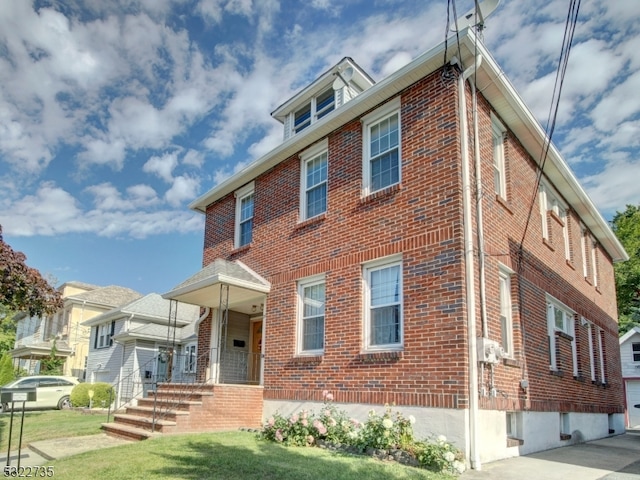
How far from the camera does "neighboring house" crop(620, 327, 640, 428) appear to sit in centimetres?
2520

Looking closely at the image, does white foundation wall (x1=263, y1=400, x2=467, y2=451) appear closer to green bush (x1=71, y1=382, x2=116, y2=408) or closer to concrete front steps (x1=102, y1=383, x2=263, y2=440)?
concrete front steps (x1=102, y1=383, x2=263, y2=440)

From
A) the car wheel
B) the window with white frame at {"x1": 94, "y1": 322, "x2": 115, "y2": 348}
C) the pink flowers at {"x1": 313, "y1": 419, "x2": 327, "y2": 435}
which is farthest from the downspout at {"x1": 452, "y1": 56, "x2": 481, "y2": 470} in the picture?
the window with white frame at {"x1": 94, "y1": 322, "x2": 115, "y2": 348}

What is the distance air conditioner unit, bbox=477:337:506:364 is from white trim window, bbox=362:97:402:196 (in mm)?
3412

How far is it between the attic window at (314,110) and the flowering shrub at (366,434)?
24.4 ft

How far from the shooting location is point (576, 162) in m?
13.5

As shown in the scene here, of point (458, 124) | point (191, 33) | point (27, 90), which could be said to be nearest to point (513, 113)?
point (458, 124)

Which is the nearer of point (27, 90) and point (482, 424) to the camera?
point (482, 424)

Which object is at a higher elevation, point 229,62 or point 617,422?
point 229,62

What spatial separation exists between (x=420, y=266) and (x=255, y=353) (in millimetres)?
6521

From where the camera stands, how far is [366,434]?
25.7ft

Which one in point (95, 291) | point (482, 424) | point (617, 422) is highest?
point (95, 291)

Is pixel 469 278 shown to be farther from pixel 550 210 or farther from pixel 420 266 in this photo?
pixel 550 210

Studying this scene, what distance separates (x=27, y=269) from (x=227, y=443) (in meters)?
11.0

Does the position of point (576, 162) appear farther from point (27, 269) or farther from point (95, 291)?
point (95, 291)
